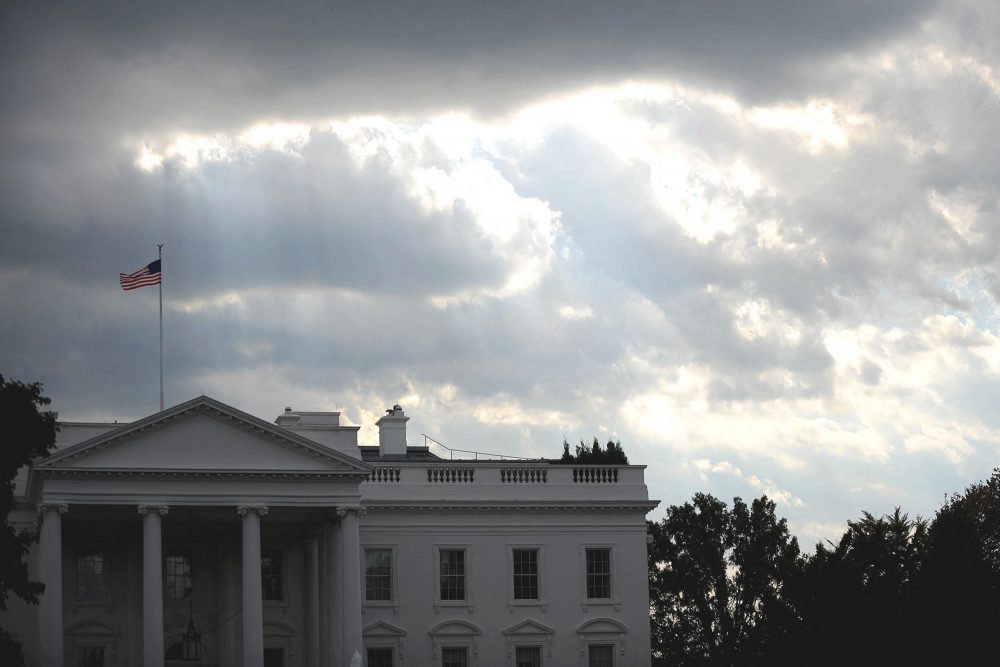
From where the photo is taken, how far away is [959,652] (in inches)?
2594

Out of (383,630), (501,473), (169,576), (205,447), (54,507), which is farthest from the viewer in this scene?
(501,473)

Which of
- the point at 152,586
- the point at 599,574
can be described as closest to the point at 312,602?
the point at 152,586

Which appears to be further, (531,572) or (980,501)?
(980,501)

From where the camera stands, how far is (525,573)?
2842 inches

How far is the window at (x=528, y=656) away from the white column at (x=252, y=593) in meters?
10.6

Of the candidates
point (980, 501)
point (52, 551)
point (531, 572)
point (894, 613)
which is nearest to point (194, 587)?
point (52, 551)

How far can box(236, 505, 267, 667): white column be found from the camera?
64.8 m

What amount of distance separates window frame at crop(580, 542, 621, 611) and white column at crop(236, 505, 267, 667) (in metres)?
13.1

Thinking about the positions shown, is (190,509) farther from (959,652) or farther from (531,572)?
(959,652)

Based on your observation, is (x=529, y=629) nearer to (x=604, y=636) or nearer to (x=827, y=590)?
(x=604, y=636)

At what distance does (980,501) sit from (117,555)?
126 feet

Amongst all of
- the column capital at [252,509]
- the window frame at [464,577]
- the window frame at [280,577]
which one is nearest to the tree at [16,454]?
the column capital at [252,509]

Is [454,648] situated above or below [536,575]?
below

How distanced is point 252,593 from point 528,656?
38.8ft
